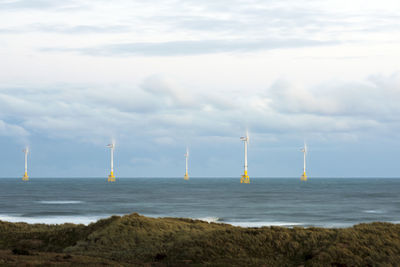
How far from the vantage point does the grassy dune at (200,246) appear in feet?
103

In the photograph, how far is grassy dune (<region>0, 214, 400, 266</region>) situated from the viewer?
3139 centimetres

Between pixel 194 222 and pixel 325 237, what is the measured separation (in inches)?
566

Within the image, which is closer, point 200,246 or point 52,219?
point 200,246

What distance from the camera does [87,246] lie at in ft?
121

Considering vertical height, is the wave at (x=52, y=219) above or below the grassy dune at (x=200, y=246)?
below

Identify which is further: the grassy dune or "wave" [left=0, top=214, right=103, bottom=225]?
"wave" [left=0, top=214, right=103, bottom=225]

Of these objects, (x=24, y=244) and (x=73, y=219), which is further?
(x=73, y=219)

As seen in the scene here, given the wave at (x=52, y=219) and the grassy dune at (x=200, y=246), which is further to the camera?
the wave at (x=52, y=219)

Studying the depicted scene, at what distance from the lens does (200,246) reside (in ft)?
112

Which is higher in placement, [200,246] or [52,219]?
[200,246]

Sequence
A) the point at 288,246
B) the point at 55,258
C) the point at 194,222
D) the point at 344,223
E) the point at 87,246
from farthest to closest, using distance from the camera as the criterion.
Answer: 1. the point at 344,223
2. the point at 194,222
3. the point at 87,246
4. the point at 288,246
5. the point at 55,258

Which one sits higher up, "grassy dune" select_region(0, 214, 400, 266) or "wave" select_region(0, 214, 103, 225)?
"grassy dune" select_region(0, 214, 400, 266)

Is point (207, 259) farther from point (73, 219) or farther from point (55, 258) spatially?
point (73, 219)

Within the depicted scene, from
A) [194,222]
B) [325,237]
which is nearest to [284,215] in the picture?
[194,222]
